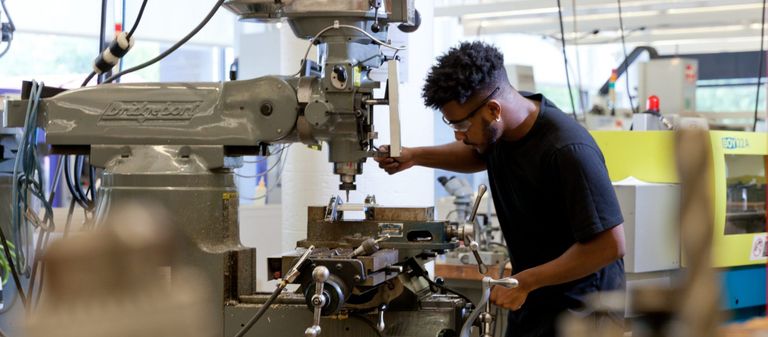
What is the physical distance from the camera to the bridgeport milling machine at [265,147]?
Answer: 1.94 meters

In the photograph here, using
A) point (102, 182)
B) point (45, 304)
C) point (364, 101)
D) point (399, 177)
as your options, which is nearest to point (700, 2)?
point (399, 177)

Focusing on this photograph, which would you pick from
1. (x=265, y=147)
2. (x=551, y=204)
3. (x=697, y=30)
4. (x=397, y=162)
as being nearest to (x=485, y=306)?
(x=551, y=204)

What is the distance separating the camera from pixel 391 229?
2.01 metres

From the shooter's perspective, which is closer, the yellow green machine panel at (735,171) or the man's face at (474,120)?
the man's face at (474,120)

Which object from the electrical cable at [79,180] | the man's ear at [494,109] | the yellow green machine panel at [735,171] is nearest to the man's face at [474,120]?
the man's ear at [494,109]

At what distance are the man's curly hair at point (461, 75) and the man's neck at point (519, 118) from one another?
9cm

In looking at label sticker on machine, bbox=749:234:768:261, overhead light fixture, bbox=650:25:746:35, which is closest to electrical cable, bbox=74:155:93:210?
A: label sticker on machine, bbox=749:234:768:261

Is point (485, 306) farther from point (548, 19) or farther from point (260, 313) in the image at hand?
point (548, 19)

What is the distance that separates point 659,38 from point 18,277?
15.7 feet

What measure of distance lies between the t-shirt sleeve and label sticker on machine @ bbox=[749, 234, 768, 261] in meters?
1.46

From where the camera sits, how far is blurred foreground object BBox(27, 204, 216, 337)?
2.45 feet

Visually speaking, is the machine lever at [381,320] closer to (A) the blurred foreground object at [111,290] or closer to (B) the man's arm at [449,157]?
(B) the man's arm at [449,157]

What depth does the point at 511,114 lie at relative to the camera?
2139mm

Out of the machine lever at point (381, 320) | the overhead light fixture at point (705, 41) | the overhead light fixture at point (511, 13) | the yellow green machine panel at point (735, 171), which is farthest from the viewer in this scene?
the overhead light fixture at point (705, 41)
